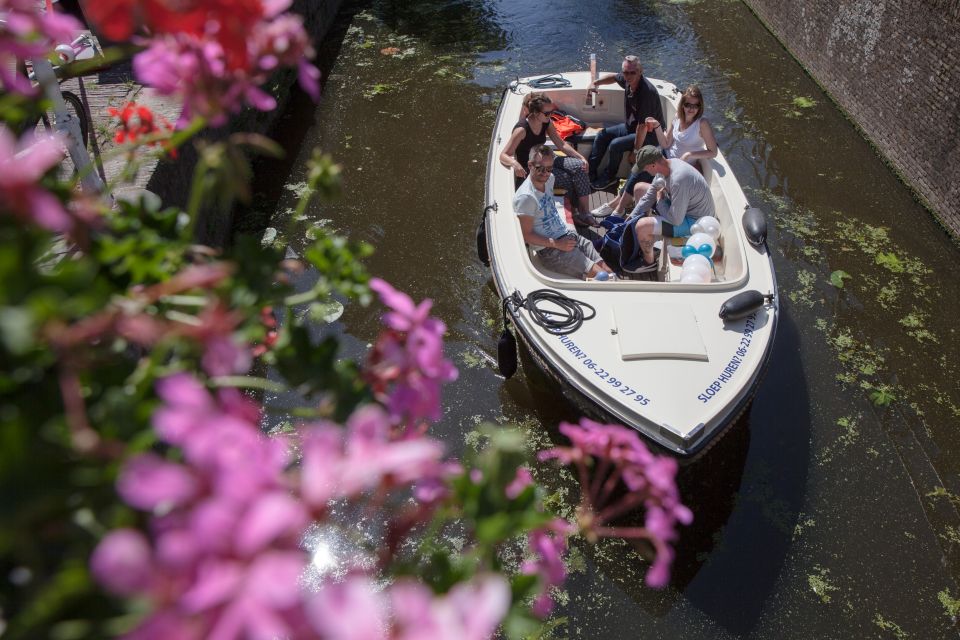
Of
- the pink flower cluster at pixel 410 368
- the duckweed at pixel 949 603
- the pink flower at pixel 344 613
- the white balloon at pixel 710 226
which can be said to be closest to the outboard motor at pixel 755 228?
the white balloon at pixel 710 226

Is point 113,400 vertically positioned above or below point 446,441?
above

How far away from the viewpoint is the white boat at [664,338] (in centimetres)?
335

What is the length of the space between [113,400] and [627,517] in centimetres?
355

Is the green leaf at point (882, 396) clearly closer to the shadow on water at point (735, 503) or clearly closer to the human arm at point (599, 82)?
the shadow on water at point (735, 503)

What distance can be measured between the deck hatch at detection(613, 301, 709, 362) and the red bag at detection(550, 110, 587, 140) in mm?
2897

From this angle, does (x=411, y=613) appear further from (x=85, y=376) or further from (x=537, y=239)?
(x=537, y=239)

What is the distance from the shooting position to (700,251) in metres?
4.36

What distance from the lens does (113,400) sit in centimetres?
70

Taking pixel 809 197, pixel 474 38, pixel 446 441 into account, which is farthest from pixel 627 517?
pixel 474 38

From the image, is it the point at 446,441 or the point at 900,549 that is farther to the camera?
the point at 446,441

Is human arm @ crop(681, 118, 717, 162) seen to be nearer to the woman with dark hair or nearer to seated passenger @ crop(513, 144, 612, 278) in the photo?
the woman with dark hair

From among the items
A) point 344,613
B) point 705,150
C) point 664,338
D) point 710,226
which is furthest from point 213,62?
point 705,150

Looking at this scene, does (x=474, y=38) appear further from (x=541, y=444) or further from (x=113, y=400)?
(x=113, y=400)

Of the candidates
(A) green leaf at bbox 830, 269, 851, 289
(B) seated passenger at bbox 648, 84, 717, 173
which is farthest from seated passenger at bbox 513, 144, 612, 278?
(A) green leaf at bbox 830, 269, 851, 289
